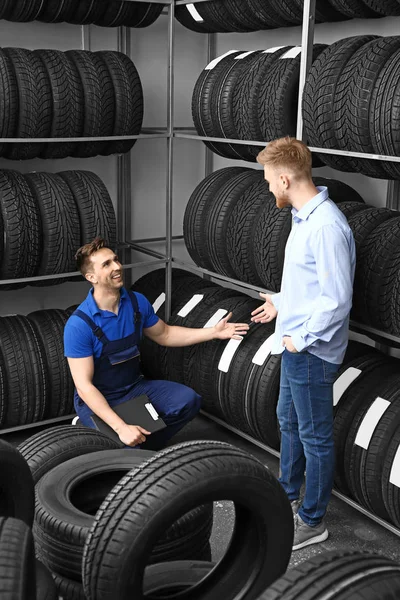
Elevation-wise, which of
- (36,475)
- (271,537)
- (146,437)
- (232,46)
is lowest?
(146,437)

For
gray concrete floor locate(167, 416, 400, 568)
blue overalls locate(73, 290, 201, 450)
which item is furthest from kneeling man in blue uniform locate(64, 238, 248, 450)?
gray concrete floor locate(167, 416, 400, 568)

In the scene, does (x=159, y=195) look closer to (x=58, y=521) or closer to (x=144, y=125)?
(x=144, y=125)

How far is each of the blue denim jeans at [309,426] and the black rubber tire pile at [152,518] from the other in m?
0.85

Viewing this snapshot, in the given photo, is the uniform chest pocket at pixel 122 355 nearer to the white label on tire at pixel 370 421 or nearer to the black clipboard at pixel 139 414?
the black clipboard at pixel 139 414

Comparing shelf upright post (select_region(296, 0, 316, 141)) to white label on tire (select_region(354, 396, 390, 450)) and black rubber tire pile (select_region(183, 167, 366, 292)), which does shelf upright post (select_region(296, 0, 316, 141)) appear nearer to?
black rubber tire pile (select_region(183, 167, 366, 292))

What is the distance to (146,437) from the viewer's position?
4.43 meters

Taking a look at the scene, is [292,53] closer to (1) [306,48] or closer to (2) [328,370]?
(1) [306,48]

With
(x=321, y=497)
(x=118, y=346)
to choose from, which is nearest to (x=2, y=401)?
(x=118, y=346)

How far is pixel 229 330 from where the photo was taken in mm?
4523

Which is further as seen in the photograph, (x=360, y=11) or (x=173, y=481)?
(x=360, y=11)

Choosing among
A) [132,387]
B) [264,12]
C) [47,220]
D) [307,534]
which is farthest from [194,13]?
[307,534]

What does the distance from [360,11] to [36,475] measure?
290cm

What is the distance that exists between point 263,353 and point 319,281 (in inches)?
43.4

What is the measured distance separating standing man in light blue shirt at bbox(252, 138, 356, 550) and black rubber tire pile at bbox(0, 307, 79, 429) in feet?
5.68
